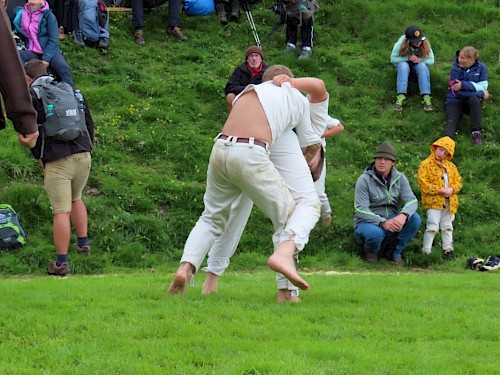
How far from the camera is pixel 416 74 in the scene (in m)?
17.8

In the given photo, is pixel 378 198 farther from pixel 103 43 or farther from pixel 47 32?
pixel 103 43

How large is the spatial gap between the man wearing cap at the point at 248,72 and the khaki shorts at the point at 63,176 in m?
4.39

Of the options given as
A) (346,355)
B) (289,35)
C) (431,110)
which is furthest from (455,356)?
(289,35)

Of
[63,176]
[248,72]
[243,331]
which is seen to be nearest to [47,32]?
[248,72]

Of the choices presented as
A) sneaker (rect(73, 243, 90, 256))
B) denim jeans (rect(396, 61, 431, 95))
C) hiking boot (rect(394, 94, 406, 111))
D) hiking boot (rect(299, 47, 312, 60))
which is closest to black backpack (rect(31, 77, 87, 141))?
sneaker (rect(73, 243, 90, 256))

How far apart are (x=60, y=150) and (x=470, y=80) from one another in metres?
9.22

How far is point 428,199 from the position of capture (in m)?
13.7

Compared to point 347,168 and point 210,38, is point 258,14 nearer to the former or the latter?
point 210,38

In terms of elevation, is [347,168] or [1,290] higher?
[1,290]

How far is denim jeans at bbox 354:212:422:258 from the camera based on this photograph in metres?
12.9

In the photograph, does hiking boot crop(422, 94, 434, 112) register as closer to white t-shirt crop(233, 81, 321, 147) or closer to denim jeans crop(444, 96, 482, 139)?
denim jeans crop(444, 96, 482, 139)

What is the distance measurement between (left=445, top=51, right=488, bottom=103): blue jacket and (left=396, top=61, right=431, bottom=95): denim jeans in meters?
0.91

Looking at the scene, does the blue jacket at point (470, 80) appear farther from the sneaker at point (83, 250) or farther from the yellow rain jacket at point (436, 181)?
the sneaker at point (83, 250)

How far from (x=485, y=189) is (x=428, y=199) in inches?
82.1
